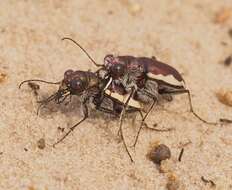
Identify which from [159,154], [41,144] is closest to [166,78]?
[159,154]

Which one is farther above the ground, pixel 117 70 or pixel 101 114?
pixel 117 70

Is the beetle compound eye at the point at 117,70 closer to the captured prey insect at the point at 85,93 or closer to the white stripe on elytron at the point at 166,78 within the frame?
the captured prey insect at the point at 85,93

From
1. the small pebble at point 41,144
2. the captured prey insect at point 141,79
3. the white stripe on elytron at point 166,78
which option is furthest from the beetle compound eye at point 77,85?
the white stripe on elytron at point 166,78

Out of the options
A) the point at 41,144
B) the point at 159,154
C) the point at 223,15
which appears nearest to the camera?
the point at 41,144

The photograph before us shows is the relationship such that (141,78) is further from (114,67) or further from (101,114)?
(101,114)

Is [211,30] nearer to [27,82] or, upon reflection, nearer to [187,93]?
[187,93]

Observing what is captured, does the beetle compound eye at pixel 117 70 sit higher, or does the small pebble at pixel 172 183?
the beetle compound eye at pixel 117 70

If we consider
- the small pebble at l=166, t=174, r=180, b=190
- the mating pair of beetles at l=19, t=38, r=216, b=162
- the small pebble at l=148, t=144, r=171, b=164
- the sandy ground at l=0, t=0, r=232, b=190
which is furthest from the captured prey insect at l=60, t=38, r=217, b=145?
the small pebble at l=166, t=174, r=180, b=190
